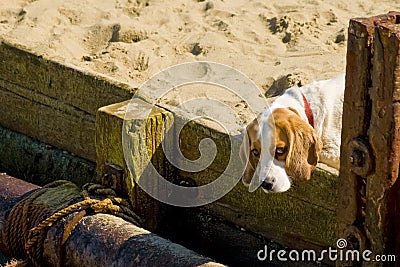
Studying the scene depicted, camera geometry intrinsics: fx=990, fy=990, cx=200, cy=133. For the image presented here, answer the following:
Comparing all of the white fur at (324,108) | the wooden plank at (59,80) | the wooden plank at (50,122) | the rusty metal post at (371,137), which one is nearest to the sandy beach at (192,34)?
the wooden plank at (59,80)

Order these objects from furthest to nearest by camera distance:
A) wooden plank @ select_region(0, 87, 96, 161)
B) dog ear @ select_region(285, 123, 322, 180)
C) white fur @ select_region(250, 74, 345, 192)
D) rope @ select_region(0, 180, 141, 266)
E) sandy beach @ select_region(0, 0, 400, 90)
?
sandy beach @ select_region(0, 0, 400, 90) < wooden plank @ select_region(0, 87, 96, 161) < white fur @ select_region(250, 74, 345, 192) < rope @ select_region(0, 180, 141, 266) < dog ear @ select_region(285, 123, 322, 180)

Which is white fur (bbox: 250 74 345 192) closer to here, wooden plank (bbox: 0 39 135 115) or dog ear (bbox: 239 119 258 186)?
dog ear (bbox: 239 119 258 186)

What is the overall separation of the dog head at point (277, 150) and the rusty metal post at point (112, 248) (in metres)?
0.52

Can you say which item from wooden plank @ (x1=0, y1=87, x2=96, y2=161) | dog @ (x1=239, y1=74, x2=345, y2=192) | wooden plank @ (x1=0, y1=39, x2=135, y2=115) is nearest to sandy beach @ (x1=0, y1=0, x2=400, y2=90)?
wooden plank @ (x1=0, y1=39, x2=135, y2=115)

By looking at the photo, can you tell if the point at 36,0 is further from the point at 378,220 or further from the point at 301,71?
the point at 378,220

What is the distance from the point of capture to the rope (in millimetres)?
4629

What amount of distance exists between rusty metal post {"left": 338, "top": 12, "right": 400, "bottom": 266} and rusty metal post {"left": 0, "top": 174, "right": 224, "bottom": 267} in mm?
762

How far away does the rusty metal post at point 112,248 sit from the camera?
4223 millimetres

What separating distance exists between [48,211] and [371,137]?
6.03 ft

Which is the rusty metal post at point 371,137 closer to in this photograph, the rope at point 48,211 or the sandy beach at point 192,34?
the rope at point 48,211

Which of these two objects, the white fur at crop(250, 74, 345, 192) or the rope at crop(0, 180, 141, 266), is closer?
the rope at crop(0, 180, 141, 266)

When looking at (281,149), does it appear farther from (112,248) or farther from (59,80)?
(59,80)

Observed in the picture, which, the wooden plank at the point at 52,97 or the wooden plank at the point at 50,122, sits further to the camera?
the wooden plank at the point at 50,122

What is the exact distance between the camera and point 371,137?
350cm
